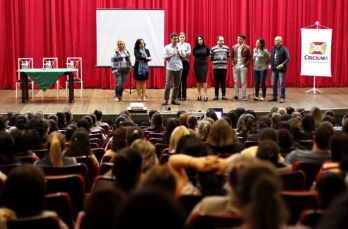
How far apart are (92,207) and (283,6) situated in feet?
43.2

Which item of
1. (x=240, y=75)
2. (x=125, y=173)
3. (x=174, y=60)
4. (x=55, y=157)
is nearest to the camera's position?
(x=125, y=173)

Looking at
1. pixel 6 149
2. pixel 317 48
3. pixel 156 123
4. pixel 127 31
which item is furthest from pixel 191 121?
pixel 317 48

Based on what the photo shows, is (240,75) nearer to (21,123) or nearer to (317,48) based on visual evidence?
(317,48)

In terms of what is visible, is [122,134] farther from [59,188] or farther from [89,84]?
[89,84]

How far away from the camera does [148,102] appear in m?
11.7

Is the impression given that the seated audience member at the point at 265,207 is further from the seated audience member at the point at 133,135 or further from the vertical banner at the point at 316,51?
the vertical banner at the point at 316,51

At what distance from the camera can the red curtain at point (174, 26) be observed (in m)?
13.9

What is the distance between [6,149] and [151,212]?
3.08 metres

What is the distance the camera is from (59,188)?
3791 mm

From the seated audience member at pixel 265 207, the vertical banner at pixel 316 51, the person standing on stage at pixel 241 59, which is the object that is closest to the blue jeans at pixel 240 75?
the person standing on stage at pixel 241 59

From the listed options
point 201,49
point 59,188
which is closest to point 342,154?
point 59,188

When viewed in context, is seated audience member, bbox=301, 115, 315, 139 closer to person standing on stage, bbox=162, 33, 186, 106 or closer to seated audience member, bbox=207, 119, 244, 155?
seated audience member, bbox=207, 119, 244, 155

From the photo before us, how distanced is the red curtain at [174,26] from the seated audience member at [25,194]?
11.5 metres

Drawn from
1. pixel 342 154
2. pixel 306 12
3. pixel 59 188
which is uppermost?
pixel 306 12
